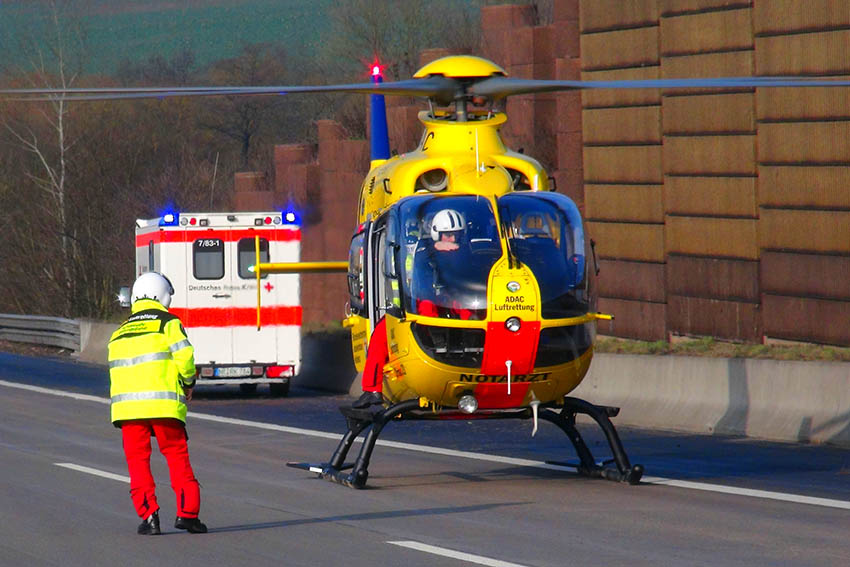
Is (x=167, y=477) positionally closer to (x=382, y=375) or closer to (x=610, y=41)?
(x=382, y=375)

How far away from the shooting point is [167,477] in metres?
14.6

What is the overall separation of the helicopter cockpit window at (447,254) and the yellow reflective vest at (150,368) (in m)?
2.37

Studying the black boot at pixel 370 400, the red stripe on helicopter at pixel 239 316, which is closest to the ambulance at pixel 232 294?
the red stripe on helicopter at pixel 239 316

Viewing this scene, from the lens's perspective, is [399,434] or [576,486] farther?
[399,434]

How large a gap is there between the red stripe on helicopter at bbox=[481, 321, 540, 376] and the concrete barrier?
4.86m

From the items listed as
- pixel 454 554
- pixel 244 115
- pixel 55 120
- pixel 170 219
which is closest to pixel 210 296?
pixel 170 219

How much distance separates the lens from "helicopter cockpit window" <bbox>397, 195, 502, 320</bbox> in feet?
40.8

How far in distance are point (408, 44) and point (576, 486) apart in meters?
47.7

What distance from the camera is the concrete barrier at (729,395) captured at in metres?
16.2

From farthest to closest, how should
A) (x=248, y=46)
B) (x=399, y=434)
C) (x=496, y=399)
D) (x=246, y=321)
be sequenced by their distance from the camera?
(x=248, y=46) < (x=246, y=321) < (x=399, y=434) < (x=496, y=399)

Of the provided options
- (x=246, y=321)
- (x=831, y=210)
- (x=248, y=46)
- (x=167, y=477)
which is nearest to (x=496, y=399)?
(x=167, y=477)

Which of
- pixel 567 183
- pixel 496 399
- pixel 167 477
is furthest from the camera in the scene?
pixel 567 183

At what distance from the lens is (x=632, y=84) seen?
11.9 metres

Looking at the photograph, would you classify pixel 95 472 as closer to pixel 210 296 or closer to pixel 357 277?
pixel 357 277
